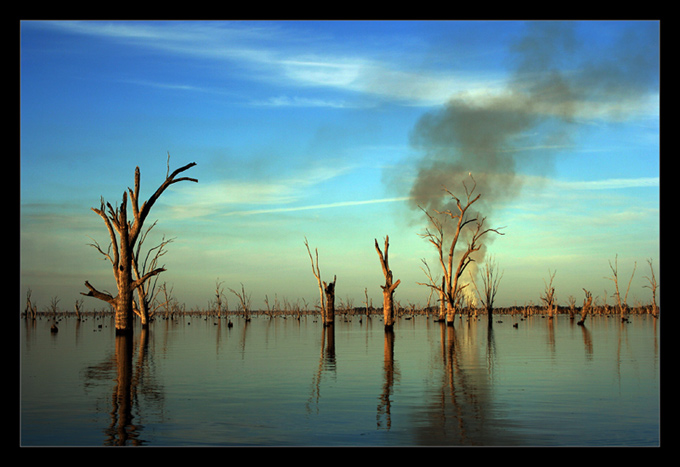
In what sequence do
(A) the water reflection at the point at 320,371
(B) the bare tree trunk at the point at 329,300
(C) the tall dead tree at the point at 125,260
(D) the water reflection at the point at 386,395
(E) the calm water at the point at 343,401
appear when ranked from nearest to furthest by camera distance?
(E) the calm water at the point at 343,401 → (D) the water reflection at the point at 386,395 → (A) the water reflection at the point at 320,371 → (C) the tall dead tree at the point at 125,260 → (B) the bare tree trunk at the point at 329,300

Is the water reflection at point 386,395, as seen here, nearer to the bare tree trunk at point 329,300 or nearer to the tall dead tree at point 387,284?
the tall dead tree at point 387,284

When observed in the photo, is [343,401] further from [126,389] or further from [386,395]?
[126,389]

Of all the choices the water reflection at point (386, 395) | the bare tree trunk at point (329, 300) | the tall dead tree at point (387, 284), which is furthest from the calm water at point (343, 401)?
the bare tree trunk at point (329, 300)

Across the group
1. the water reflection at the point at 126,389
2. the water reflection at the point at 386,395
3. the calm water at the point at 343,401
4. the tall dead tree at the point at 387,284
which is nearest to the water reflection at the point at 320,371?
the calm water at the point at 343,401

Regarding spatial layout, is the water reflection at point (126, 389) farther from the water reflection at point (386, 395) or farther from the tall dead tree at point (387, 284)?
the tall dead tree at point (387, 284)

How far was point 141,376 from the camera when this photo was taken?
14.1 meters

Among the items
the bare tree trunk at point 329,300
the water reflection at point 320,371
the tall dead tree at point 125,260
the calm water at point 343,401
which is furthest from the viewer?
the bare tree trunk at point 329,300

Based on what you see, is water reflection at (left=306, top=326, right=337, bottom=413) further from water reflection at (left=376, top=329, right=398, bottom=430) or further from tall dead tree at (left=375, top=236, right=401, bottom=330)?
tall dead tree at (left=375, top=236, right=401, bottom=330)

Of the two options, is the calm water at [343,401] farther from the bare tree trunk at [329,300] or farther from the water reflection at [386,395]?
the bare tree trunk at [329,300]

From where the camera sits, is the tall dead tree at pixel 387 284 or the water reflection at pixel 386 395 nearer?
the water reflection at pixel 386 395

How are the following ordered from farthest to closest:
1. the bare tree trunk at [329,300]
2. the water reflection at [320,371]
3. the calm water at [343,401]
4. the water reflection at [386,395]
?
the bare tree trunk at [329,300] < the water reflection at [320,371] < the water reflection at [386,395] < the calm water at [343,401]

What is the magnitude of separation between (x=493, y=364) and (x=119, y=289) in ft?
65.0
